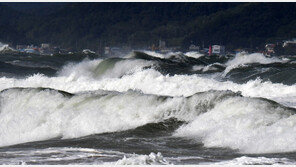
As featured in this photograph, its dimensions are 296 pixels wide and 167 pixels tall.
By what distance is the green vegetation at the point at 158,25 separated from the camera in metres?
158

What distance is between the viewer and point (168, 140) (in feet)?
56.7

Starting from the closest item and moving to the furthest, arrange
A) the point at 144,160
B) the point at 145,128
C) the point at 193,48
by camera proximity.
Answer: the point at 144,160
the point at 145,128
the point at 193,48

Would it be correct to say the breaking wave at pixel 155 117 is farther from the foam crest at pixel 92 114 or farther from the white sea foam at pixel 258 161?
the white sea foam at pixel 258 161

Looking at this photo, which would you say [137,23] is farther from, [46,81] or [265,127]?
[265,127]

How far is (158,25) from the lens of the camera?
178625 mm

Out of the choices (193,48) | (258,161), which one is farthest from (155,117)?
(193,48)

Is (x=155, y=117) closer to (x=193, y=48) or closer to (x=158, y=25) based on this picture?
(x=193, y=48)

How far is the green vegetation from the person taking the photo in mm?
158250

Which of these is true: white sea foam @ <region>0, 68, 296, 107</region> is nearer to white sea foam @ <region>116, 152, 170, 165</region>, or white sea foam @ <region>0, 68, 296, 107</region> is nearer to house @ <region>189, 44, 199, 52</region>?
white sea foam @ <region>116, 152, 170, 165</region>

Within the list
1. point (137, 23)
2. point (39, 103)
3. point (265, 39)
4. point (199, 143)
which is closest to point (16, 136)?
point (39, 103)

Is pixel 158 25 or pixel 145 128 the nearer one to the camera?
pixel 145 128

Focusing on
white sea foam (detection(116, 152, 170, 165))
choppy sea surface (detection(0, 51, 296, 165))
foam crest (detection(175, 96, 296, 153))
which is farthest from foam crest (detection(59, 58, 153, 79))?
white sea foam (detection(116, 152, 170, 165))

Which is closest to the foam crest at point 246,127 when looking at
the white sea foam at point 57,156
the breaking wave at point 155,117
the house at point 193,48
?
the breaking wave at point 155,117

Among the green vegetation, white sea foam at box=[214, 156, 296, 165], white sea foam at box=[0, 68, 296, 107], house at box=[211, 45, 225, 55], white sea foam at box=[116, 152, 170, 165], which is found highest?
the green vegetation
